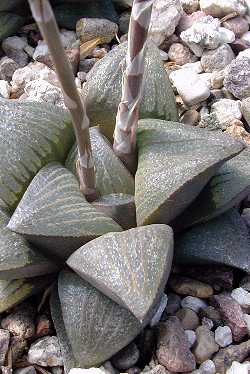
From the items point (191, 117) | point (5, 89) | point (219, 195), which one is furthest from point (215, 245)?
point (5, 89)

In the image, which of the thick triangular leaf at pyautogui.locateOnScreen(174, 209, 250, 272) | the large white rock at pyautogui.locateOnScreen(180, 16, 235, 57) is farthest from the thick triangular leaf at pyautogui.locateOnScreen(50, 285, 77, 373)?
the large white rock at pyautogui.locateOnScreen(180, 16, 235, 57)

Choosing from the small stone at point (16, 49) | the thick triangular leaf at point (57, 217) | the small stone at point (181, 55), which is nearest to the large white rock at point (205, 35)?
the small stone at point (181, 55)

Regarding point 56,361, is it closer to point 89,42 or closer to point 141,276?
point 141,276

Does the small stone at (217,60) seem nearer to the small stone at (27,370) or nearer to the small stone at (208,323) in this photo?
the small stone at (208,323)

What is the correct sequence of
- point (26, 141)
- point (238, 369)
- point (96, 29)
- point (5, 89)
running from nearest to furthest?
point (238, 369)
point (26, 141)
point (5, 89)
point (96, 29)

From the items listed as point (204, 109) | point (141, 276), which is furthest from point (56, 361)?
point (204, 109)

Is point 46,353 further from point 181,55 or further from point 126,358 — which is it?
point 181,55

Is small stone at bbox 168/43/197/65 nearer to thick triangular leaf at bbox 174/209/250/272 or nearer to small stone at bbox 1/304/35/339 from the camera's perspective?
thick triangular leaf at bbox 174/209/250/272
